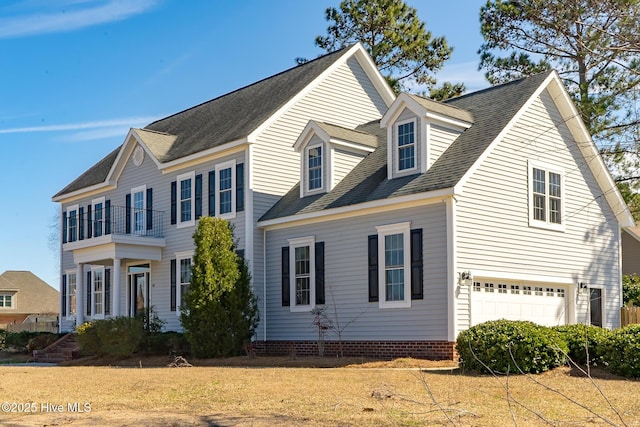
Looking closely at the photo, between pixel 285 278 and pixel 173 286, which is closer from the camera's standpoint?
pixel 285 278

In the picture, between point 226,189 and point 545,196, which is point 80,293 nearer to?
point 226,189

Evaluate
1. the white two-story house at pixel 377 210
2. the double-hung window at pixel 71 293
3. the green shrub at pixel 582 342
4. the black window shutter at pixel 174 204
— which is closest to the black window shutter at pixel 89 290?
the double-hung window at pixel 71 293

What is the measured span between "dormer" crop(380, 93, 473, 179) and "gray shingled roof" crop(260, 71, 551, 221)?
0.69ft

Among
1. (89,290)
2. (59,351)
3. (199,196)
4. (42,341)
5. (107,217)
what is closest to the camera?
(199,196)

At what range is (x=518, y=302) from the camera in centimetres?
2161

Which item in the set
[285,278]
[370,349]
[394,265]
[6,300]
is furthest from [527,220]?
[6,300]

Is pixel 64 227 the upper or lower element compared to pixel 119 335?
upper

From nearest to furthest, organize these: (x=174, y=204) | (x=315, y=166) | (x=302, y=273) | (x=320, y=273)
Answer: (x=320, y=273), (x=302, y=273), (x=315, y=166), (x=174, y=204)

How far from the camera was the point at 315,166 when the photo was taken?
81.5 feet

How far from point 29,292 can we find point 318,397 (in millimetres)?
57554

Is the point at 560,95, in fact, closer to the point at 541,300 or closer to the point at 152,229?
the point at 541,300

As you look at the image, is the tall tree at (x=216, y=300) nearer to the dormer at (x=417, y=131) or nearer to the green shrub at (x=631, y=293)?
the dormer at (x=417, y=131)

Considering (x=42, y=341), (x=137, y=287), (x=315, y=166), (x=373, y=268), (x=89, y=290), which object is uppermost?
(x=315, y=166)

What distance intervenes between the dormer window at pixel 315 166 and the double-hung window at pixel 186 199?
15.1 feet
